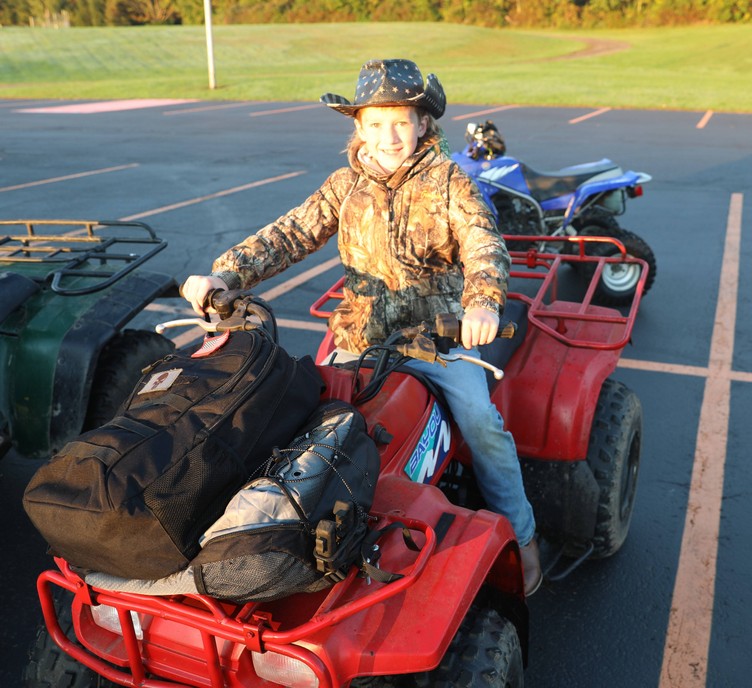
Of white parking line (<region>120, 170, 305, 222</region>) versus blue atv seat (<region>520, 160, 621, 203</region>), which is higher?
blue atv seat (<region>520, 160, 621, 203</region>)

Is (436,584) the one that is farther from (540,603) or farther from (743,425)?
(743,425)

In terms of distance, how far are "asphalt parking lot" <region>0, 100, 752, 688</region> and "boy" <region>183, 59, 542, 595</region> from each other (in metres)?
0.54

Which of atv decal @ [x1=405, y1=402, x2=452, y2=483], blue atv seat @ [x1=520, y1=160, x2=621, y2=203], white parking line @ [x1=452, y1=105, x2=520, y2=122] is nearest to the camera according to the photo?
atv decal @ [x1=405, y1=402, x2=452, y2=483]

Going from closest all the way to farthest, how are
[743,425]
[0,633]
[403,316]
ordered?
[403,316]
[0,633]
[743,425]

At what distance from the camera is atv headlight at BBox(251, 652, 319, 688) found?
191cm

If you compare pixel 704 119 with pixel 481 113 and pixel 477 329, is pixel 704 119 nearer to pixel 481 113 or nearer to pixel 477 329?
pixel 481 113

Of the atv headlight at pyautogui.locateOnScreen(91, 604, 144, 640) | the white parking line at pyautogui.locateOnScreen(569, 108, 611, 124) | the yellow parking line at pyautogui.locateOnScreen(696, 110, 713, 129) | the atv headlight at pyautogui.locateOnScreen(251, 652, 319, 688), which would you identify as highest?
the atv headlight at pyautogui.locateOnScreen(251, 652, 319, 688)

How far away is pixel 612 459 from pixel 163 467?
2230 millimetres

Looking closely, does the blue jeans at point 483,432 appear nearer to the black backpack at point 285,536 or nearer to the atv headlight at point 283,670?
the black backpack at point 285,536

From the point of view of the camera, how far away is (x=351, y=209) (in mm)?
3117

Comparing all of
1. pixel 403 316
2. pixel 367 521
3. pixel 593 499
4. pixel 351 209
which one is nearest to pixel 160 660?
pixel 367 521

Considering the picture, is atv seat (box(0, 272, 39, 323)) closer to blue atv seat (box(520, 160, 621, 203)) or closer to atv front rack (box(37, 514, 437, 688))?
atv front rack (box(37, 514, 437, 688))

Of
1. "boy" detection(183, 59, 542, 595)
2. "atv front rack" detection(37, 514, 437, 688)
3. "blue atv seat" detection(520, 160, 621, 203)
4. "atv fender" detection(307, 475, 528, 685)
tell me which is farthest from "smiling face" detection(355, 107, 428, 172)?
"blue atv seat" detection(520, 160, 621, 203)

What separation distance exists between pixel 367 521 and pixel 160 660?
0.63 meters
